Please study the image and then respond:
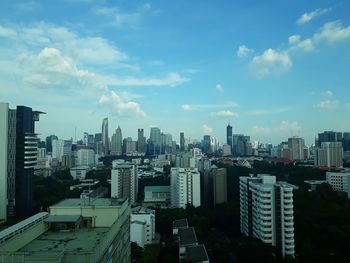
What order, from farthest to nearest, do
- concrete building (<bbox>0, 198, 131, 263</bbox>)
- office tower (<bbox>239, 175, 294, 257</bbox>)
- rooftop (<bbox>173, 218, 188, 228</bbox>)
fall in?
rooftop (<bbox>173, 218, 188, 228</bbox>) → office tower (<bbox>239, 175, 294, 257</bbox>) → concrete building (<bbox>0, 198, 131, 263</bbox>)

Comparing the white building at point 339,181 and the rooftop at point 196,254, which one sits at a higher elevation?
the white building at point 339,181

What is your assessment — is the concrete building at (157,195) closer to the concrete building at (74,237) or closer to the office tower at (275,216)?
the office tower at (275,216)

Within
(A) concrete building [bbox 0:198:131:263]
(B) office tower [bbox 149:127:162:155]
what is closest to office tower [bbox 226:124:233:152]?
(B) office tower [bbox 149:127:162:155]

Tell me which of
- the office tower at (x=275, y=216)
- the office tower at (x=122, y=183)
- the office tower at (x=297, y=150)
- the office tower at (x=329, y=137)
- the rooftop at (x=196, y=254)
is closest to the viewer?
the rooftop at (x=196, y=254)

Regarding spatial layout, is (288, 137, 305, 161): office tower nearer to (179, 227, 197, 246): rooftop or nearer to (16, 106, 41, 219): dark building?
(16, 106, 41, 219): dark building

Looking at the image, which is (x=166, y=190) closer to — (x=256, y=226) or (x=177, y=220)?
(x=177, y=220)

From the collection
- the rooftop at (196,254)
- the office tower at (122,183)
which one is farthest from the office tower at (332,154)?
the rooftop at (196,254)

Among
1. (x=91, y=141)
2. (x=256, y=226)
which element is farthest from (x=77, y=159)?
(x=256, y=226)

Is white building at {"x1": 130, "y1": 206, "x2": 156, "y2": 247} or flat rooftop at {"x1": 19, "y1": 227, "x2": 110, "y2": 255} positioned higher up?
flat rooftop at {"x1": 19, "y1": 227, "x2": 110, "y2": 255}
